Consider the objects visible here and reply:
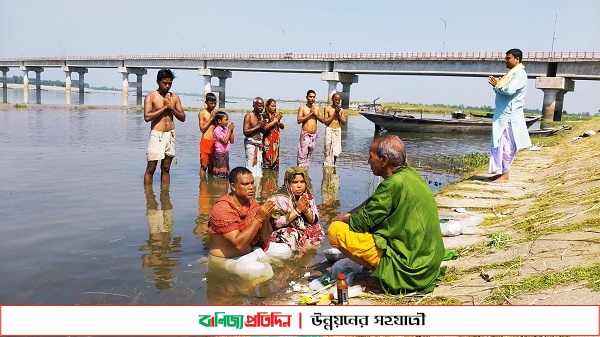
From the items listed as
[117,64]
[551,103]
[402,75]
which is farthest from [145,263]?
[117,64]

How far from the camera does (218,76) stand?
63.5 metres

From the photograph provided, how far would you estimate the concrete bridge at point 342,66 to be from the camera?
36438 mm

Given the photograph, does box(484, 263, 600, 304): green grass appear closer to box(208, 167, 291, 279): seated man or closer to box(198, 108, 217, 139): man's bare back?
box(208, 167, 291, 279): seated man

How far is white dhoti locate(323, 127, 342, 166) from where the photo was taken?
11.2 metres

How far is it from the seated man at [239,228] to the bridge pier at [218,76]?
58383mm

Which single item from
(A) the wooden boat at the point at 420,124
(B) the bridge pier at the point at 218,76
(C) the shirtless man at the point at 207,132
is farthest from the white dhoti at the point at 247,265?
(B) the bridge pier at the point at 218,76

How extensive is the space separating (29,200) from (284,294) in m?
4.65

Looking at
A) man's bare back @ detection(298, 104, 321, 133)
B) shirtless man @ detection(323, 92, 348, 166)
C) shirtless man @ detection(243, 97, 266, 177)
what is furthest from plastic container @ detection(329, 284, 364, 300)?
shirtless man @ detection(323, 92, 348, 166)

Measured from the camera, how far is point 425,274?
11.5ft

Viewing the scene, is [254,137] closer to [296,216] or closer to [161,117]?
[161,117]

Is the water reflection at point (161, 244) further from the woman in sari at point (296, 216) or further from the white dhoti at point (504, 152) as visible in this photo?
the white dhoti at point (504, 152)

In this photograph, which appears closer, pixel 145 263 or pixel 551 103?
pixel 145 263

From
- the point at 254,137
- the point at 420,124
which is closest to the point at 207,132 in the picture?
the point at 254,137

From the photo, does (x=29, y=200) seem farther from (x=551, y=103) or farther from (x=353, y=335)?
(x=551, y=103)
